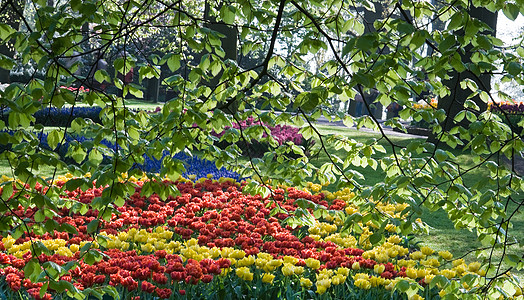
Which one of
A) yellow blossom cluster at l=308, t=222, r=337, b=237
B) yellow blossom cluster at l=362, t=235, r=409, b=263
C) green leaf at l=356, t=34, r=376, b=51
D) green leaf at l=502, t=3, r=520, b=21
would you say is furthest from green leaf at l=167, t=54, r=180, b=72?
yellow blossom cluster at l=308, t=222, r=337, b=237

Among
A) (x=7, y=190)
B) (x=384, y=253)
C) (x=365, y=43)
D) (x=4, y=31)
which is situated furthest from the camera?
(x=384, y=253)

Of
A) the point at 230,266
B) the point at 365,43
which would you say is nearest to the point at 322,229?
the point at 230,266

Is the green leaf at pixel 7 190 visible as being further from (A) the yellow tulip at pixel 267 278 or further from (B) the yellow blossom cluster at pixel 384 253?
(B) the yellow blossom cluster at pixel 384 253

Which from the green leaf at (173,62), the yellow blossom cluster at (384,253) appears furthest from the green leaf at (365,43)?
the yellow blossom cluster at (384,253)

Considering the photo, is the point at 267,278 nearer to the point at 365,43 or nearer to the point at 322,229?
the point at 322,229

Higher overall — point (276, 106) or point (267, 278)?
point (276, 106)

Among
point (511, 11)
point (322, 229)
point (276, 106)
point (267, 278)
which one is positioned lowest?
point (267, 278)

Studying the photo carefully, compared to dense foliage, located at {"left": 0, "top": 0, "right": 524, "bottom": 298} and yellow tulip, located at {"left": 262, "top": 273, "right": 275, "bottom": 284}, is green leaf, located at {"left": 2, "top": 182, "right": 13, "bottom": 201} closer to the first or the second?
dense foliage, located at {"left": 0, "top": 0, "right": 524, "bottom": 298}

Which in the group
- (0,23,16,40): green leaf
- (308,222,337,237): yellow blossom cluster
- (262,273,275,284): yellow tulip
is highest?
(0,23,16,40): green leaf

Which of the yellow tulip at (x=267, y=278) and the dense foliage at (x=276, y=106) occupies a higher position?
the dense foliage at (x=276, y=106)

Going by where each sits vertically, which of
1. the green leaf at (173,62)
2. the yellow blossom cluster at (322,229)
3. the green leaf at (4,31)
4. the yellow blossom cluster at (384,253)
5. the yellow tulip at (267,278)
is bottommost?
the yellow tulip at (267,278)

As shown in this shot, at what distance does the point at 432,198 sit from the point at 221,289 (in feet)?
4.66

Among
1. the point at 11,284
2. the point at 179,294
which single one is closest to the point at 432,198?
the point at 179,294

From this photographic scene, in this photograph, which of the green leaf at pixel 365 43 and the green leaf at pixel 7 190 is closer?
the green leaf at pixel 365 43
